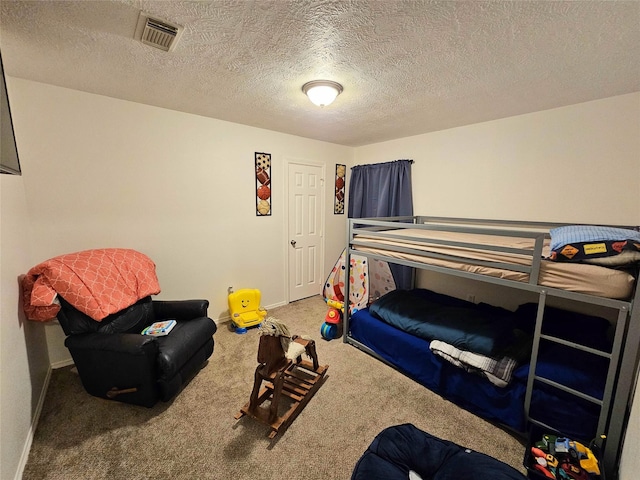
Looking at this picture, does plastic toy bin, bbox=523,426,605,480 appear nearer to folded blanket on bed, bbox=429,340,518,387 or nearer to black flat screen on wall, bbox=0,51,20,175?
folded blanket on bed, bbox=429,340,518,387

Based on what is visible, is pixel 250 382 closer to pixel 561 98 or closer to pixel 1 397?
pixel 1 397

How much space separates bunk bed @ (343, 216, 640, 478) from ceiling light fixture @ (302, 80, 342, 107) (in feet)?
3.61

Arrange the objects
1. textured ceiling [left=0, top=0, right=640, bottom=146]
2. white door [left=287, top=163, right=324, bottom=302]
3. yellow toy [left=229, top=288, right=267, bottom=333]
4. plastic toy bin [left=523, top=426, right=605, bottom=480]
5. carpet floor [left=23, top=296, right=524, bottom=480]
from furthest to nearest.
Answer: white door [left=287, top=163, right=324, bottom=302] < yellow toy [left=229, top=288, right=267, bottom=333] < carpet floor [left=23, top=296, right=524, bottom=480] < plastic toy bin [left=523, top=426, right=605, bottom=480] < textured ceiling [left=0, top=0, right=640, bottom=146]

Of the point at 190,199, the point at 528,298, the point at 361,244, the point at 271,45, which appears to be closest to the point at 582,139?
the point at 528,298

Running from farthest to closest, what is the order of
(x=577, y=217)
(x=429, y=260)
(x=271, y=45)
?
(x=577, y=217) → (x=429, y=260) → (x=271, y=45)

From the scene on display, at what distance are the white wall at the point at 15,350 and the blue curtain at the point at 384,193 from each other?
3.40 meters

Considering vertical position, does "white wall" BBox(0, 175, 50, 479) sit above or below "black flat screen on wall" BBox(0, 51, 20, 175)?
below

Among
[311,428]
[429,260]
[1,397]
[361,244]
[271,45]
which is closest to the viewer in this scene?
[1,397]

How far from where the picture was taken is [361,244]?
2555 mm

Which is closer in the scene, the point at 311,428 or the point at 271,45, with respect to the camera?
the point at 271,45

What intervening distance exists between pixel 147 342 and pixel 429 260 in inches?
84.2

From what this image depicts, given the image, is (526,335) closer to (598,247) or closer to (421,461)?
(598,247)

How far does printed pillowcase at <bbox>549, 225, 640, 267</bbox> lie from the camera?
1355mm

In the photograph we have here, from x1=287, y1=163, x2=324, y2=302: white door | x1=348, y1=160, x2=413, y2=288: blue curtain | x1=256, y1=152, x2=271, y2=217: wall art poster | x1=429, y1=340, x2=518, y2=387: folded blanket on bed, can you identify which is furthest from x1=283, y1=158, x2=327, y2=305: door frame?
x1=429, y1=340, x2=518, y2=387: folded blanket on bed
